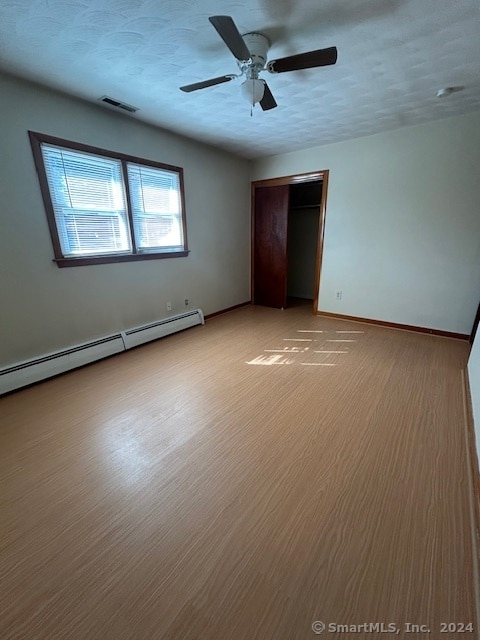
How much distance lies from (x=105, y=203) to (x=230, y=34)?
197 centimetres

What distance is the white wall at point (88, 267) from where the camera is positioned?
7.18ft

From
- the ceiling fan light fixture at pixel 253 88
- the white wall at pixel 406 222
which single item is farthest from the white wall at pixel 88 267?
the ceiling fan light fixture at pixel 253 88

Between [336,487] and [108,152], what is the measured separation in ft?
11.4

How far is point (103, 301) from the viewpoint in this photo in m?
2.91

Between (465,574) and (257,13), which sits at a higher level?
(257,13)

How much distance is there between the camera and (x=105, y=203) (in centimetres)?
278

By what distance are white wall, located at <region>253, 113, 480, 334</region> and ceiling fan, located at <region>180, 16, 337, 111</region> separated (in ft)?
7.41

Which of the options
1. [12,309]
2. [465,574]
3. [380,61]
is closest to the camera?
[465,574]

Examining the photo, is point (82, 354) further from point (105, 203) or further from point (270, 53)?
point (270, 53)

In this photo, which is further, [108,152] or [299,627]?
[108,152]

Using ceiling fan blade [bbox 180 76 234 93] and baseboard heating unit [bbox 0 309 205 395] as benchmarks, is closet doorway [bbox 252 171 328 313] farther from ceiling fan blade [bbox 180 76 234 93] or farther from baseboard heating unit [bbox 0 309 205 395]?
ceiling fan blade [bbox 180 76 234 93]

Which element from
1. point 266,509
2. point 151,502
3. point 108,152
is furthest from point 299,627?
point 108,152

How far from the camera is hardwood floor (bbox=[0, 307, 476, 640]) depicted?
3.15ft

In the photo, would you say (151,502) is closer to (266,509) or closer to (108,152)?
(266,509)
